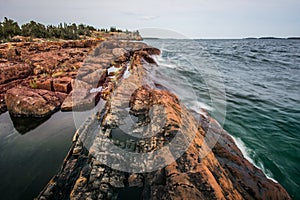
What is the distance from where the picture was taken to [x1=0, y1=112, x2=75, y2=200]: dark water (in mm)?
3487

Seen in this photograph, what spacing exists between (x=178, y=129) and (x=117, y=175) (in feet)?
5.52

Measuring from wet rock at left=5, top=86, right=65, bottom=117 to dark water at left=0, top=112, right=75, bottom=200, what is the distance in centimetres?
33

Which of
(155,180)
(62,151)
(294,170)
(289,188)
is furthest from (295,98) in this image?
(62,151)

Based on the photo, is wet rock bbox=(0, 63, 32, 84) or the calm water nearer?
the calm water

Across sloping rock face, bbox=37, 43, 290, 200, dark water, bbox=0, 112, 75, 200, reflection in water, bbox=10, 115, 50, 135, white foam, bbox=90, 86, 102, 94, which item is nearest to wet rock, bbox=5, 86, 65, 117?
reflection in water, bbox=10, 115, 50, 135

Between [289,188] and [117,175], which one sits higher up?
[117,175]

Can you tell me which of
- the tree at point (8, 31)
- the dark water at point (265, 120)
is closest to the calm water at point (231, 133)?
the dark water at point (265, 120)

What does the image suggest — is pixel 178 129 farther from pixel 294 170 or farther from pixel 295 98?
pixel 295 98

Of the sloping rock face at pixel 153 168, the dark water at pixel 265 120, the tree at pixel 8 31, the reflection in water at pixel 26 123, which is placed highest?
the tree at pixel 8 31

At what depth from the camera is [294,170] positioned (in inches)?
204

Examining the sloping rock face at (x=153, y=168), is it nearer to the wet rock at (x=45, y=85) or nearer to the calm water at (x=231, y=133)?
the calm water at (x=231, y=133)

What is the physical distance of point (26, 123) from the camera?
600 centimetres

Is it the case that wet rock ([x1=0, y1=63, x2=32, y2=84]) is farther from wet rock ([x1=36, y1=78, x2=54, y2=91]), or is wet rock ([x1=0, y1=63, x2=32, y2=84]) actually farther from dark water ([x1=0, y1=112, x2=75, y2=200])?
dark water ([x1=0, y1=112, x2=75, y2=200])

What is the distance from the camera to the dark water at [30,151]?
3487mm
